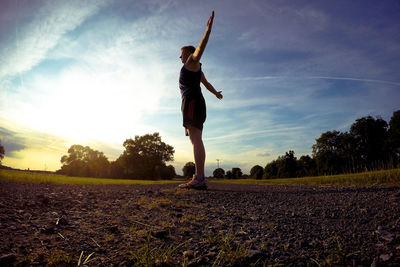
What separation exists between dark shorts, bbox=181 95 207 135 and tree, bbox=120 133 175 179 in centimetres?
4661

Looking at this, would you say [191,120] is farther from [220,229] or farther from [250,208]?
[220,229]

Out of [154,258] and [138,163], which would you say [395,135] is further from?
[154,258]

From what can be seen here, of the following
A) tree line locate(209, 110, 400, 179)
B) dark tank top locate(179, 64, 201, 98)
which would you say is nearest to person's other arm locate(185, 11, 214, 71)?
dark tank top locate(179, 64, 201, 98)

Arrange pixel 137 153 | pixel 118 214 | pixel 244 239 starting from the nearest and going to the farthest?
pixel 244 239
pixel 118 214
pixel 137 153

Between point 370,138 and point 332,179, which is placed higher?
point 370,138

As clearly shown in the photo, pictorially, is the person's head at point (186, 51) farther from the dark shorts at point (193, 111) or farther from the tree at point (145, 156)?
the tree at point (145, 156)

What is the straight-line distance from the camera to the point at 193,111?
5004 millimetres

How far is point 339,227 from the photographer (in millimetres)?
2148

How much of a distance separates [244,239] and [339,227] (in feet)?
3.44

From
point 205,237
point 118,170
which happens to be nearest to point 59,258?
point 205,237

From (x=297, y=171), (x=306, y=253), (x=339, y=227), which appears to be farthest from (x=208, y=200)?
(x=297, y=171)

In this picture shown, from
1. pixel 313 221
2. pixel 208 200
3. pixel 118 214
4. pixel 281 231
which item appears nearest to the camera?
pixel 281 231

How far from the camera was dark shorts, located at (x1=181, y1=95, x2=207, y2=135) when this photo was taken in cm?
500

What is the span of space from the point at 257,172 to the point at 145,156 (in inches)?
2467
